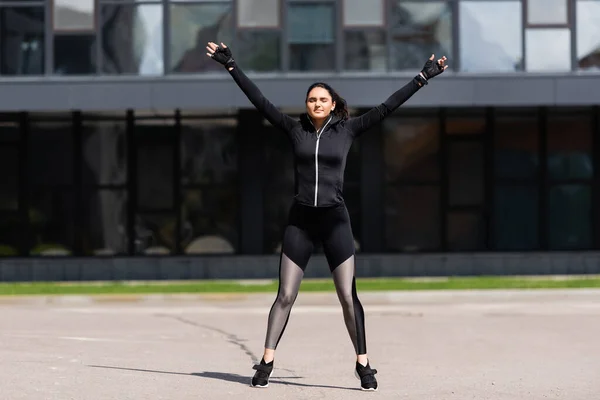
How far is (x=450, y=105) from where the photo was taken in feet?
86.3

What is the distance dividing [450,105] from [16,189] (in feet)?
29.2

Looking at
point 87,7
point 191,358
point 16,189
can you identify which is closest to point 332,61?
point 87,7

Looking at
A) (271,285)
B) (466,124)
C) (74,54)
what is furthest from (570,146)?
(74,54)

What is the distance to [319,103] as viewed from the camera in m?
9.29

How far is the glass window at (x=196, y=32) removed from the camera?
26875 mm

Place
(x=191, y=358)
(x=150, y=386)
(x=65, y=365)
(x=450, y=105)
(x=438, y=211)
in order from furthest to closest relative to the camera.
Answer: (x=438, y=211) < (x=450, y=105) < (x=191, y=358) < (x=65, y=365) < (x=150, y=386)

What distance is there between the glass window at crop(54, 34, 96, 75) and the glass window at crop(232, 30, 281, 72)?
285 cm

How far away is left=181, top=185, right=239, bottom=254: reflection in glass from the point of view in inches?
1099

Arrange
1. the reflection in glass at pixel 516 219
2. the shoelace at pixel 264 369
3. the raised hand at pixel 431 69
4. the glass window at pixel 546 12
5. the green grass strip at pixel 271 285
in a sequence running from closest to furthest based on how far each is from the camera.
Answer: the raised hand at pixel 431 69
the shoelace at pixel 264 369
the green grass strip at pixel 271 285
the glass window at pixel 546 12
the reflection in glass at pixel 516 219

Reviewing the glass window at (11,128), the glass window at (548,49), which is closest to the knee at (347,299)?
the glass window at (548,49)

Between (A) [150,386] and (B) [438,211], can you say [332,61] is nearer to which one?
(B) [438,211]

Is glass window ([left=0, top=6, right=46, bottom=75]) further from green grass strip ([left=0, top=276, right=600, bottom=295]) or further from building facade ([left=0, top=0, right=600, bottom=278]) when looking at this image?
green grass strip ([left=0, top=276, right=600, bottom=295])

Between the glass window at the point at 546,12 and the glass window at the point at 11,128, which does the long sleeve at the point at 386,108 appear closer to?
the glass window at the point at 546,12

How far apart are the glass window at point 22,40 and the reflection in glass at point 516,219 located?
9.60 m
